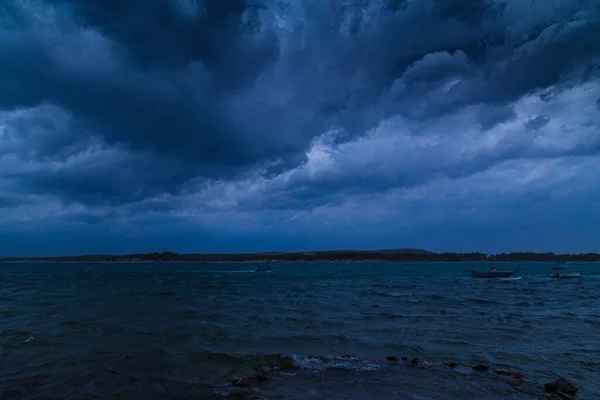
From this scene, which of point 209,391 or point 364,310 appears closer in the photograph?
point 209,391

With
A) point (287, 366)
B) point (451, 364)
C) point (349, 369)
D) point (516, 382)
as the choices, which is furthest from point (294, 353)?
point (516, 382)

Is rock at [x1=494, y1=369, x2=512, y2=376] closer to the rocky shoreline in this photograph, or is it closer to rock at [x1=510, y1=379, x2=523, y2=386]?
the rocky shoreline

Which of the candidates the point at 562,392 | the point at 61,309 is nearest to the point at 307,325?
the point at 562,392

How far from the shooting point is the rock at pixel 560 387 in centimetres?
1355

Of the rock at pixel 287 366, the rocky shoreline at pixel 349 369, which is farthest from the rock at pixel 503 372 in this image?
the rock at pixel 287 366

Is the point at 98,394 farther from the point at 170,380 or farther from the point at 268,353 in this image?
the point at 268,353

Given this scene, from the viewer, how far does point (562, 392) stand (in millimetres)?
13469

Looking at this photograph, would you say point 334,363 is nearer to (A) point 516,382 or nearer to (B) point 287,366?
(B) point 287,366

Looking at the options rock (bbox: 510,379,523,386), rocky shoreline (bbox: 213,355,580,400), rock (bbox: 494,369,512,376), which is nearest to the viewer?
rocky shoreline (bbox: 213,355,580,400)

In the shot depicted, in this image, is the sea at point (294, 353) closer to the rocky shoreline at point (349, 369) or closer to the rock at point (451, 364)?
the rocky shoreline at point (349, 369)

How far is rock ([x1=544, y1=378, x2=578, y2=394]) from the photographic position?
533 inches

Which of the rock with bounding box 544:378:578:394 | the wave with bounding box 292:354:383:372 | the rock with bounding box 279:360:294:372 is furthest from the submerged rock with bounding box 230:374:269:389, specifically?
the rock with bounding box 544:378:578:394

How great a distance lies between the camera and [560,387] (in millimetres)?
13688

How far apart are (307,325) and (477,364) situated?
12453mm
